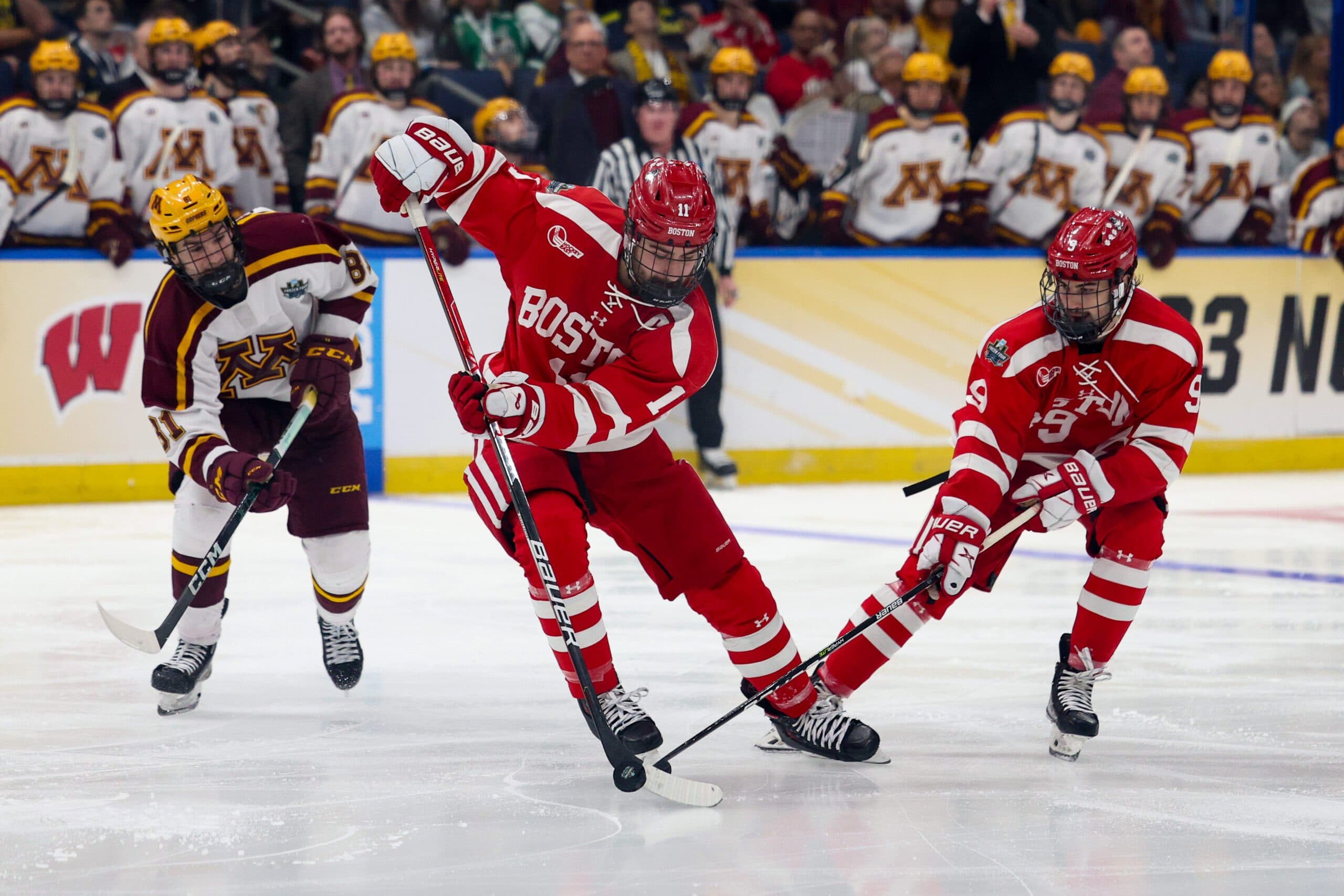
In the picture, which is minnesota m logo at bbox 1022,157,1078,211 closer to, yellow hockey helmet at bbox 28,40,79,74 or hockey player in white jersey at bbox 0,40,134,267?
hockey player in white jersey at bbox 0,40,134,267

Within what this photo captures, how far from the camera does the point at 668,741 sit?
9.97 feet

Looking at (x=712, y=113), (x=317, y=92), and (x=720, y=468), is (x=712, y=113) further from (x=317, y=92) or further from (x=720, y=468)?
(x=317, y=92)

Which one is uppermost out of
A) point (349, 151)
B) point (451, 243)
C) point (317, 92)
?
point (317, 92)

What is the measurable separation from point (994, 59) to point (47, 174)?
4441 millimetres

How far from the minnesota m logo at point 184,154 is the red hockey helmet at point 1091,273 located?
14.4 feet

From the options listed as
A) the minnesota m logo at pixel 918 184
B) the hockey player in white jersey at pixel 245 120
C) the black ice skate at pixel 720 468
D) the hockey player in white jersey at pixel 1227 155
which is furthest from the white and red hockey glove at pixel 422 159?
the hockey player in white jersey at pixel 1227 155

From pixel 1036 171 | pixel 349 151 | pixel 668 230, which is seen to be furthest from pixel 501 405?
pixel 1036 171

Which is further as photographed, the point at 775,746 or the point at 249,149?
the point at 249,149

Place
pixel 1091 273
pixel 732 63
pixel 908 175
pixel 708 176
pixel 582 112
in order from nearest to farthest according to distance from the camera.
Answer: pixel 1091 273
pixel 708 176
pixel 582 112
pixel 732 63
pixel 908 175

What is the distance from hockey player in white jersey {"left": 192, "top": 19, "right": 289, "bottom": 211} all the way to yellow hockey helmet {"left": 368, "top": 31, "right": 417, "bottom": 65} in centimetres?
54

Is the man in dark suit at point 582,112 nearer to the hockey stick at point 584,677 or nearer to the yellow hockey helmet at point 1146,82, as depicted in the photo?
the yellow hockey helmet at point 1146,82

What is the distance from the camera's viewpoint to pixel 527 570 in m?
2.84

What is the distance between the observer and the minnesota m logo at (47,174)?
6.27m

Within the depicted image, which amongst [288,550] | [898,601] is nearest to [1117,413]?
[898,601]
